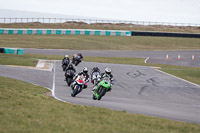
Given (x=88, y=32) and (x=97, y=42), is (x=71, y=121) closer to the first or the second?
(x=97, y=42)

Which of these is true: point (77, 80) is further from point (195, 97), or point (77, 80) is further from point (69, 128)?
point (69, 128)

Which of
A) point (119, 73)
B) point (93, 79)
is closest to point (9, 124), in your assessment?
point (93, 79)

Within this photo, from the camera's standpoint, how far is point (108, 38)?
74250 millimetres

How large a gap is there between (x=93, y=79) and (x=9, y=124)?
13612mm

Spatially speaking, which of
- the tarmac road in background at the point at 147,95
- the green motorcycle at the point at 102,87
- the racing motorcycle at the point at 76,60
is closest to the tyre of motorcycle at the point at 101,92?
the green motorcycle at the point at 102,87

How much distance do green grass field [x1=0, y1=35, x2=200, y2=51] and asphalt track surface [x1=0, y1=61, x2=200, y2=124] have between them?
82.0 ft

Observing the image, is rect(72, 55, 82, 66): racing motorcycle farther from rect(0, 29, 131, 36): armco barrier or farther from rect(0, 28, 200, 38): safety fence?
rect(0, 28, 200, 38): safety fence

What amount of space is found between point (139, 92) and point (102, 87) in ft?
18.2

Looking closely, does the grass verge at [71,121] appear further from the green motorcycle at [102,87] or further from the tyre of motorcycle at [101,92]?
the tyre of motorcycle at [101,92]

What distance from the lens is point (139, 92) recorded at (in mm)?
24469

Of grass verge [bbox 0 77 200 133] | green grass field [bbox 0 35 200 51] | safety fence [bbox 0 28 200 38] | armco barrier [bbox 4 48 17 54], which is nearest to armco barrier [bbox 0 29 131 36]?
safety fence [bbox 0 28 200 38]

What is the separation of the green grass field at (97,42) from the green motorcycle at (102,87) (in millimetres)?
41532

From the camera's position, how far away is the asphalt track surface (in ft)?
56.3

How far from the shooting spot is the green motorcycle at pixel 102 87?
19266mm
